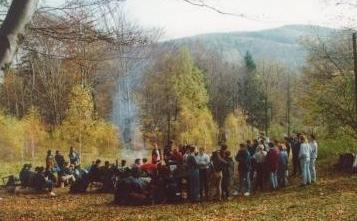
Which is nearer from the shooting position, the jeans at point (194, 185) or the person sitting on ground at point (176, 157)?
the jeans at point (194, 185)

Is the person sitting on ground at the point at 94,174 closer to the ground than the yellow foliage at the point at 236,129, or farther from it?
closer to the ground

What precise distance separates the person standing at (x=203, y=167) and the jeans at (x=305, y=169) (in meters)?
3.86

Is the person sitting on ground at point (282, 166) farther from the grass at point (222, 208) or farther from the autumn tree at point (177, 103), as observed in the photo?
the autumn tree at point (177, 103)

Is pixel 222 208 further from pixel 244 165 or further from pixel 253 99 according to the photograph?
pixel 253 99

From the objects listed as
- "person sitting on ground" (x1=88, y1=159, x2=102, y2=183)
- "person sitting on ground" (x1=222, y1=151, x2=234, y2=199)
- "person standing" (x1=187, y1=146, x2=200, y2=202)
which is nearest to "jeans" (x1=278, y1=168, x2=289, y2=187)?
"person sitting on ground" (x1=222, y1=151, x2=234, y2=199)

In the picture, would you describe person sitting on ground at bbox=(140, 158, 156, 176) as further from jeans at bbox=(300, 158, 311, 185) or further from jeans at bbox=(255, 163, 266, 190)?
jeans at bbox=(300, 158, 311, 185)

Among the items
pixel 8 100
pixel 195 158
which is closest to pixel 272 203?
pixel 195 158

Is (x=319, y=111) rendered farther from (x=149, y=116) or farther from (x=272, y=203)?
(x=149, y=116)

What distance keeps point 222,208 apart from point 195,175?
2515 mm

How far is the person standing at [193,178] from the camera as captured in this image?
20281 mm

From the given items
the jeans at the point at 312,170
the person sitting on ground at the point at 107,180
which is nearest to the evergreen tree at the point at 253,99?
the jeans at the point at 312,170

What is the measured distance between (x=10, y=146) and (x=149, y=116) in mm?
25953

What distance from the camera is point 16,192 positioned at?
84.0ft

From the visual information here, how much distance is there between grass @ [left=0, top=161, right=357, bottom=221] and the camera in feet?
54.3
